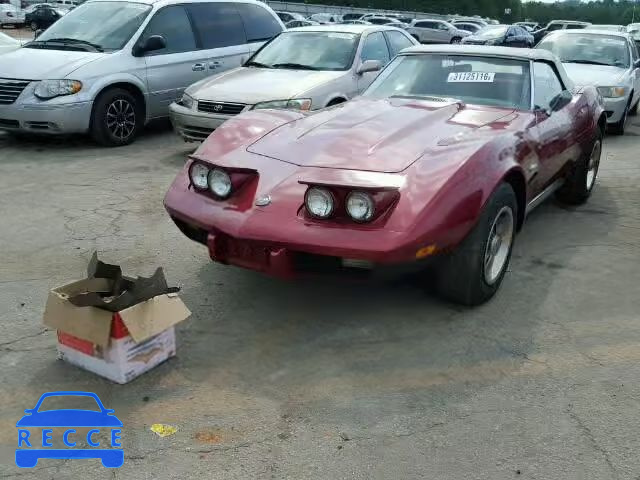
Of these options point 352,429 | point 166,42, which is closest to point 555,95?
point 352,429

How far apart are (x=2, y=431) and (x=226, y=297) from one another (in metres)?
1.55

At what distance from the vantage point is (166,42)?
8.62 metres

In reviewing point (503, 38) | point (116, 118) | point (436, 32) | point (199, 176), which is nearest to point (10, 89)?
point (116, 118)

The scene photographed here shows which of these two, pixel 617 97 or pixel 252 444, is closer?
pixel 252 444

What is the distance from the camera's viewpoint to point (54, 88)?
7.66m

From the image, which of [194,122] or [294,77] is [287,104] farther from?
[194,122]

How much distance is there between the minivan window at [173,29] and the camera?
857 cm

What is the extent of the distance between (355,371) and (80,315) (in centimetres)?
136

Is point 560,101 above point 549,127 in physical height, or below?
above

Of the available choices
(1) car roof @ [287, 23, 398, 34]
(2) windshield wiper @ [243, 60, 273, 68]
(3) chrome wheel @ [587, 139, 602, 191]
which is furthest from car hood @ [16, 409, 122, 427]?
(1) car roof @ [287, 23, 398, 34]

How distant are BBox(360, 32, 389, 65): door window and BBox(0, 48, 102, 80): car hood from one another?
10.7 feet

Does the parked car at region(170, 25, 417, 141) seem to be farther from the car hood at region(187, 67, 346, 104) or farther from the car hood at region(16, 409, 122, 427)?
the car hood at region(16, 409, 122, 427)

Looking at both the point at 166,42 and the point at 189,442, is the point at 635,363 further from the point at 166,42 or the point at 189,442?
the point at 166,42

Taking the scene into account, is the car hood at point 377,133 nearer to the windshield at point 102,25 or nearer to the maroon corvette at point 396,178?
the maroon corvette at point 396,178
